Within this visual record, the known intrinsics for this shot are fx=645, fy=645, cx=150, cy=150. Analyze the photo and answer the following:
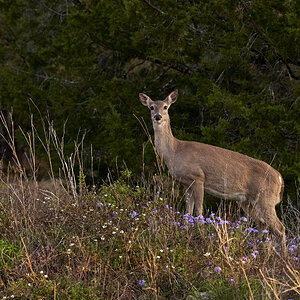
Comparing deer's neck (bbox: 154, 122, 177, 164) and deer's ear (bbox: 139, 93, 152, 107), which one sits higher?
deer's ear (bbox: 139, 93, 152, 107)

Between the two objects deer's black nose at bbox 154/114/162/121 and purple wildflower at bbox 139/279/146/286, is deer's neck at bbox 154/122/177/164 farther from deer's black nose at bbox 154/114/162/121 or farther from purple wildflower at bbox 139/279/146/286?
purple wildflower at bbox 139/279/146/286

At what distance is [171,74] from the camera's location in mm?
11289

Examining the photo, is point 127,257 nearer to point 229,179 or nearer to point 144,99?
point 229,179

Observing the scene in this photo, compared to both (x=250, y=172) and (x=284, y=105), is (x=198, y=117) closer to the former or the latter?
(x=284, y=105)

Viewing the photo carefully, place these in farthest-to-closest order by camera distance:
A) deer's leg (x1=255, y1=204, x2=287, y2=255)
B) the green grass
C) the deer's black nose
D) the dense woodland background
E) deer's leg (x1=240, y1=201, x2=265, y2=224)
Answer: the dense woodland background
the deer's black nose
deer's leg (x1=240, y1=201, x2=265, y2=224)
deer's leg (x1=255, y1=204, x2=287, y2=255)
the green grass

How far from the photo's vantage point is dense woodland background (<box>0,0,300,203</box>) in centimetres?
912

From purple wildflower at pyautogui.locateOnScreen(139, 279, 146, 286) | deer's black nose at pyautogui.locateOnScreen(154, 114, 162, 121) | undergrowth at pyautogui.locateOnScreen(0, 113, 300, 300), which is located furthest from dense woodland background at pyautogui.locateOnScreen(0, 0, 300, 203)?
purple wildflower at pyautogui.locateOnScreen(139, 279, 146, 286)

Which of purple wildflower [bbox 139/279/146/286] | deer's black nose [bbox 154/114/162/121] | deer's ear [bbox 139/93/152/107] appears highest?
purple wildflower [bbox 139/279/146/286]

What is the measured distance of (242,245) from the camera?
5.12 m

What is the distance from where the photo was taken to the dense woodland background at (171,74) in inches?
359

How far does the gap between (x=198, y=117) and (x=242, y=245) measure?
579 centimetres

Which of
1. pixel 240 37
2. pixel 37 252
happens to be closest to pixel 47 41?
pixel 240 37

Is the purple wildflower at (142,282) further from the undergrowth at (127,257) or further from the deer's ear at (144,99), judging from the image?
the deer's ear at (144,99)

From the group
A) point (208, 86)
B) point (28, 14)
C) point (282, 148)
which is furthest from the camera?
point (28, 14)
